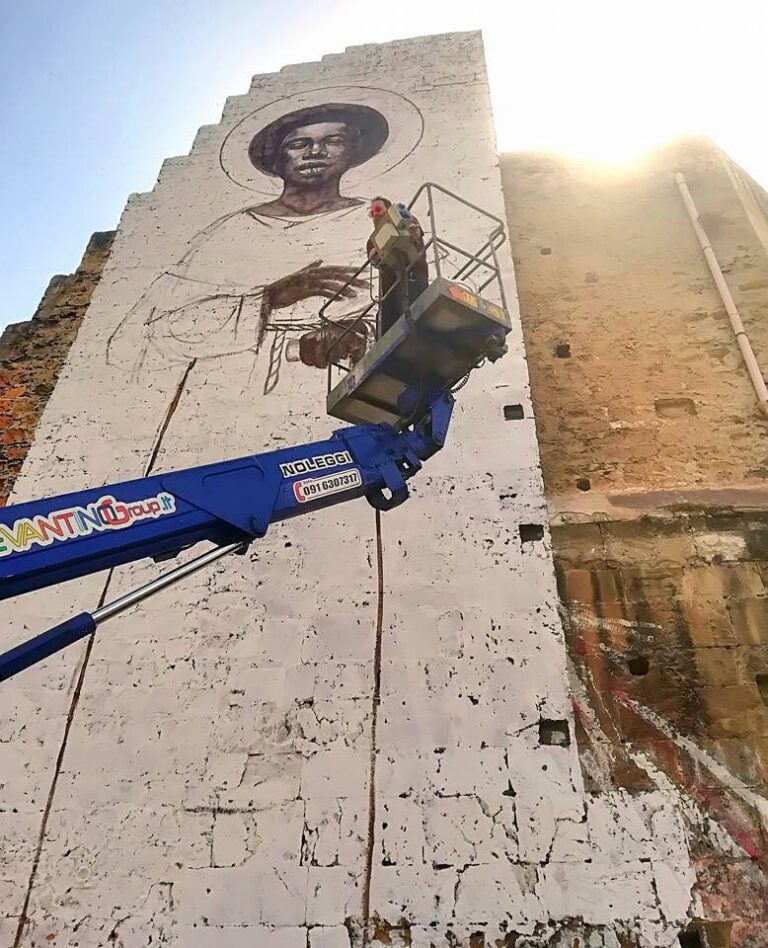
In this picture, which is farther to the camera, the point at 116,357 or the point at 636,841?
the point at 116,357

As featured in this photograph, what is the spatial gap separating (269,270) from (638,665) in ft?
19.9

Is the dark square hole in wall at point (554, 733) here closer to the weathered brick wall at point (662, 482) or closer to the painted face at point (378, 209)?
the weathered brick wall at point (662, 482)

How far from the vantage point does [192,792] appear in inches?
198

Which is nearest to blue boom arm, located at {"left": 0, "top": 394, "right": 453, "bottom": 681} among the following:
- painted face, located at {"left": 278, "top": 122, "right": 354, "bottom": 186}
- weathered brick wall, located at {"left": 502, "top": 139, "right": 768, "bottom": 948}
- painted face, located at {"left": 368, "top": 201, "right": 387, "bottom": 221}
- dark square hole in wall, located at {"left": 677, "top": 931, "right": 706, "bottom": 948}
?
painted face, located at {"left": 368, "top": 201, "right": 387, "bottom": 221}

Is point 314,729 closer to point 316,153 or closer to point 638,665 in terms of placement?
point 638,665

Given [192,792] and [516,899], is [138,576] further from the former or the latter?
[516,899]

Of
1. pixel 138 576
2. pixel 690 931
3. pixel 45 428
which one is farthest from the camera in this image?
pixel 45 428

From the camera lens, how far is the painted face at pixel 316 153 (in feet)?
31.6

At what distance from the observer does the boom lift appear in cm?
309

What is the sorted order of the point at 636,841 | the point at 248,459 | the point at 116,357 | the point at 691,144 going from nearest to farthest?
the point at 248,459
the point at 636,841
the point at 116,357
the point at 691,144

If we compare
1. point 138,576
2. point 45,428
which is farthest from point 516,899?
point 45,428

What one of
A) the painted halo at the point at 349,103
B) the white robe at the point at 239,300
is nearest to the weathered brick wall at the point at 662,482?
the painted halo at the point at 349,103

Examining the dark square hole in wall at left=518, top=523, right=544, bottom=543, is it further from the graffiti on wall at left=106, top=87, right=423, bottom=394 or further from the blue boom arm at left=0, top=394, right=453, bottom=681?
the graffiti on wall at left=106, top=87, right=423, bottom=394

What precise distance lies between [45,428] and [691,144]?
28.6 ft
